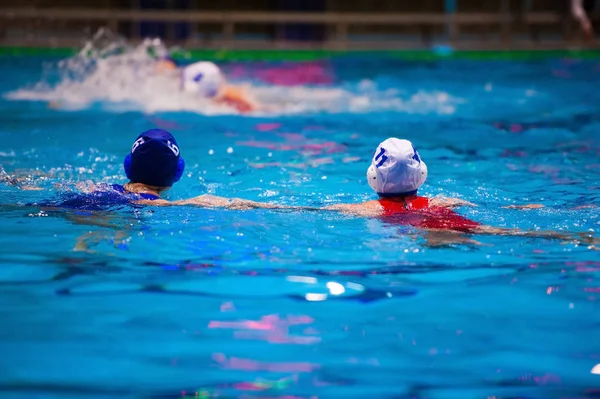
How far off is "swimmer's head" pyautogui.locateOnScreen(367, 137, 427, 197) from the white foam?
16.9ft

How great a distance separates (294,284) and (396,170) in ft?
4.36

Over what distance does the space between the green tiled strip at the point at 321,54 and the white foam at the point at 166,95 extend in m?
2.98

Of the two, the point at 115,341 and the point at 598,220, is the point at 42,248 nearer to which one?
the point at 115,341

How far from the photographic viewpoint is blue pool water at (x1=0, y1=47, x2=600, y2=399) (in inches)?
135

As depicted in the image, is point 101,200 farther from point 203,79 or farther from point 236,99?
point 236,99

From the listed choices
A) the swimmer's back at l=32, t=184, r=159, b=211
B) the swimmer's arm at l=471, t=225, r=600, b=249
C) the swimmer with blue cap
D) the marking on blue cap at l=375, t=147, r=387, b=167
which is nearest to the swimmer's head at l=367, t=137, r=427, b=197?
the marking on blue cap at l=375, t=147, r=387, b=167

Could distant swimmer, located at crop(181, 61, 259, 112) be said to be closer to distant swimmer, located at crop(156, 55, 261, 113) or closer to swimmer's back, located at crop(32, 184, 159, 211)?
distant swimmer, located at crop(156, 55, 261, 113)

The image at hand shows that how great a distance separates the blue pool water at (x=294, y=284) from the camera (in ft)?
11.3

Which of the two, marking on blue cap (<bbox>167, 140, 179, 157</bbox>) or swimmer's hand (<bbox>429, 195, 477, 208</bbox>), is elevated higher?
marking on blue cap (<bbox>167, 140, 179, 157</bbox>)

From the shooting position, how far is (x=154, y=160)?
566 cm

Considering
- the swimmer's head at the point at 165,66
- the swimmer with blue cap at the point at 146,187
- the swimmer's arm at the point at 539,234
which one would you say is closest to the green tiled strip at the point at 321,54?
the swimmer's head at the point at 165,66

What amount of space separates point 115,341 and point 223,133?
568 centimetres

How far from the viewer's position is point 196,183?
6973 millimetres

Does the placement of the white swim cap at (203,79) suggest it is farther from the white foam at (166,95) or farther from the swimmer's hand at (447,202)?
the swimmer's hand at (447,202)
